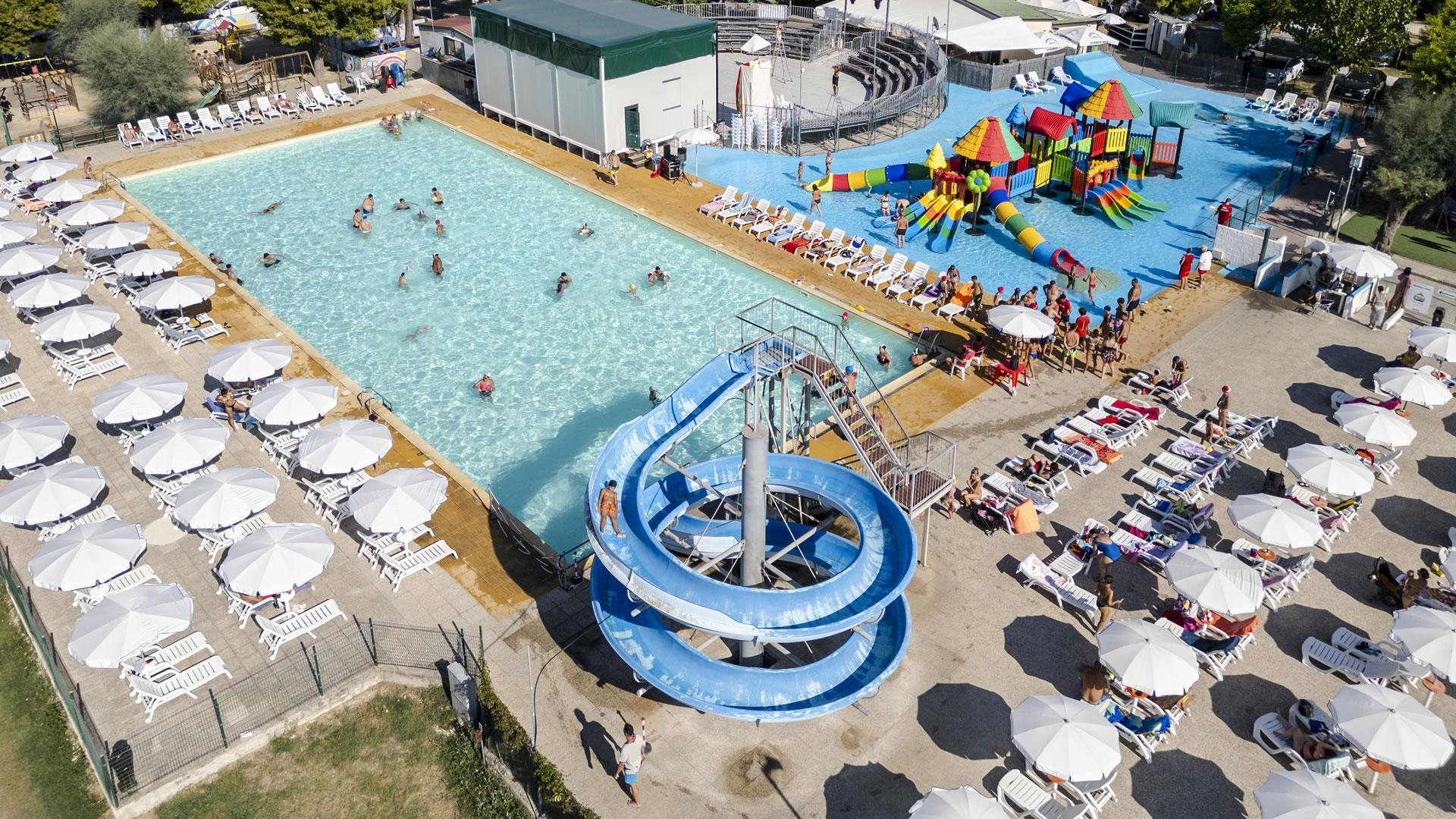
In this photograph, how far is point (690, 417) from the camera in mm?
16406

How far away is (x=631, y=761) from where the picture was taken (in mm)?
14867

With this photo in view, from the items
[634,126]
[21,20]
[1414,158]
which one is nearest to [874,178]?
[634,126]

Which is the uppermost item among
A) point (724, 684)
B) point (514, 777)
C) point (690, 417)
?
point (690, 417)

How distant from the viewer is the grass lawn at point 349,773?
608 inches

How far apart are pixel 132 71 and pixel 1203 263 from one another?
34948 mm

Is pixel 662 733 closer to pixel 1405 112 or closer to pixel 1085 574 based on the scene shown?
pixel 1085 574

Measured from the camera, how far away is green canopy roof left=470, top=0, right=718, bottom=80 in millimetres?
35594

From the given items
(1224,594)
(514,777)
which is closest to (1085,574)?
(1224,594)

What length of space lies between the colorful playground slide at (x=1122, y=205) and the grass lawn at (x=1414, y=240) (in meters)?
5.11

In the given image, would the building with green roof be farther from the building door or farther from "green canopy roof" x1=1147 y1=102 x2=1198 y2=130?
"green canopy roof" x1=1147 y1=102 x2=1198 y2=130

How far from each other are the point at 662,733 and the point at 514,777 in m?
2.12

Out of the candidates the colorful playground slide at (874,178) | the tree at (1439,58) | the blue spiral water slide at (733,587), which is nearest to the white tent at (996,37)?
the colorful playground slide at (874,178)

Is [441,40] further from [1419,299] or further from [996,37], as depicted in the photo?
[1419,299]

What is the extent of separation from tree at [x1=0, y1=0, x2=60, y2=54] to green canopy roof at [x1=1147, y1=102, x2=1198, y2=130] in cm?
4150
